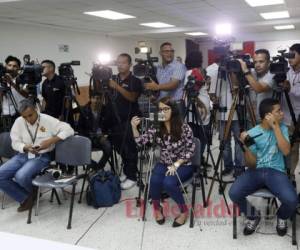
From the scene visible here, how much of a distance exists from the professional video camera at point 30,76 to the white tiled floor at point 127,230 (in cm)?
A: 120


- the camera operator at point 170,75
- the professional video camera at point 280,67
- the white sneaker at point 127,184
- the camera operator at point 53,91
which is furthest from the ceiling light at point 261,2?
the white sneaker at point 127,184

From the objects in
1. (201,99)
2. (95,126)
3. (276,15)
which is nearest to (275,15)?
(276,15)

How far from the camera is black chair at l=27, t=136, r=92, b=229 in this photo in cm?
262

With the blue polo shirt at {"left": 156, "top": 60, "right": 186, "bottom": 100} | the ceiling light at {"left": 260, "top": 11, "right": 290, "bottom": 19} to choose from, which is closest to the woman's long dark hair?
the blue polo shirt at {"left": 156, "top": 60, "right": 186, "bottom": 100}

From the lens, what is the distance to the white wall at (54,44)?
22.5ft

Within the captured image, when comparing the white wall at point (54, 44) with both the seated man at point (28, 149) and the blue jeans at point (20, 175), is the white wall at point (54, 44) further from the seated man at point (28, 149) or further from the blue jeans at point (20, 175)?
the blue jeans at point (20, 175)

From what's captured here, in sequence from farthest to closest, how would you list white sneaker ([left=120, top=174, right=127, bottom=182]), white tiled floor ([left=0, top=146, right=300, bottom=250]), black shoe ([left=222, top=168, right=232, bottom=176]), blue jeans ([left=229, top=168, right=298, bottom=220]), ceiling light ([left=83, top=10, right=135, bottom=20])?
ceiling light ([left=83, top=10, right=135, bottom=20]) → black shoe ([left=222, top=168, right=232, bottom=176]) → white sneaker ([left=120, top=174, right=127, bottom=182]) → white tiled floor ([left=0, top=146, right=300, bottom=250]) → blue jeans ([left=229, top=168, right=298, bottom=220])

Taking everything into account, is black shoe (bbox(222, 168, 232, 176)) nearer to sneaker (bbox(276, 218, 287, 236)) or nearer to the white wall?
sneaker (bbox(276, 218, 287, 236))

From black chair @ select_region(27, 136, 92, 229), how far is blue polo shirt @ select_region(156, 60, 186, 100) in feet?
3.30

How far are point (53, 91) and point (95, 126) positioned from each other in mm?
649

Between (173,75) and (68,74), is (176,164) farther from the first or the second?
(68,74)

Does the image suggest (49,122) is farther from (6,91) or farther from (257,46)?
(257,46)

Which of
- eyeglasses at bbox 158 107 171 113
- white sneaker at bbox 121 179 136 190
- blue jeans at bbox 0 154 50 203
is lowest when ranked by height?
white sneaker at bbox 121 179 136 190

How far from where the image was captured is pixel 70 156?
283cm
